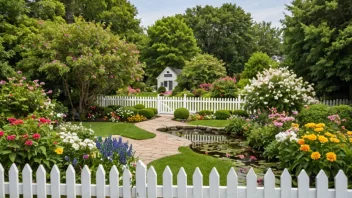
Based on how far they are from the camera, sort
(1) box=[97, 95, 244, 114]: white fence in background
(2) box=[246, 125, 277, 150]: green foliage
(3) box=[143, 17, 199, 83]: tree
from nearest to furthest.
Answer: (2) box=[246, 125, 277, 150]: green foliage < (1) box=[97, 95, 244, 114]: white fence in background < (3) box=[143, 17, 199, 83]: tree

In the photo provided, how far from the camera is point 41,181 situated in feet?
9.58

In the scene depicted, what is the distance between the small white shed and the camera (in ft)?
103

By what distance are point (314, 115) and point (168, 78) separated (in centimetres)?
2344

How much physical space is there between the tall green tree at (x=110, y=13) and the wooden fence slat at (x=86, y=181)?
23450 millimetres

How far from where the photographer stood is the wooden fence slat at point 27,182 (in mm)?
2924

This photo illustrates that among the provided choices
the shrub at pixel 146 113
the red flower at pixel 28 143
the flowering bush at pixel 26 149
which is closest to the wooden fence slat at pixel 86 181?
the flowering bush at pixel 26 149

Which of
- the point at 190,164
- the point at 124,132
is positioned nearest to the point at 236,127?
the point at 124,132

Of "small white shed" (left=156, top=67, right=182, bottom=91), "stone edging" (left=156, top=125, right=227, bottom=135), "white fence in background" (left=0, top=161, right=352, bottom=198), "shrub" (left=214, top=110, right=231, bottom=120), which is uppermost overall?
"small white shed" (left=156, top=67, right=182, bottom=91)

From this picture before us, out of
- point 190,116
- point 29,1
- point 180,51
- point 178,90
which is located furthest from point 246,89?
point 180,51

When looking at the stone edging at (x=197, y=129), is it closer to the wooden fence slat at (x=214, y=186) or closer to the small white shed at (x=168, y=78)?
the wooden fence slat at (x=214, y=186)

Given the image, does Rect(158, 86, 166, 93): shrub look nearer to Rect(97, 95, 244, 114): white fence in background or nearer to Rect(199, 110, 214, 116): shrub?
Rect(97, 95, 244, 114): white fence in background

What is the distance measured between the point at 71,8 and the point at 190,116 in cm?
1516

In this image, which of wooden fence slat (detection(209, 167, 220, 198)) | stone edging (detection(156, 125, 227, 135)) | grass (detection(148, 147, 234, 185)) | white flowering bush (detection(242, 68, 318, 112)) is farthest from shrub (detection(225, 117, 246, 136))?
wooden fence slat (detection(209, 167, 220, 198))

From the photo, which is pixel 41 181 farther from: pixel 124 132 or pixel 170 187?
pixel 124 132
